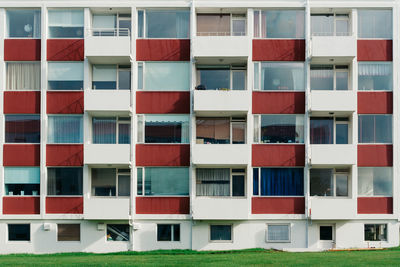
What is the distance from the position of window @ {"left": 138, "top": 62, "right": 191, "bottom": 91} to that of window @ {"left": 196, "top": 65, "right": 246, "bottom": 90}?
0.84 meters

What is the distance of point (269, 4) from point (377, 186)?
37.8ft

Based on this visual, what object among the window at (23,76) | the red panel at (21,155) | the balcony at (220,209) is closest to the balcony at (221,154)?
the balcony at (220,209)

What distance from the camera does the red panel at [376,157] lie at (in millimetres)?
29469

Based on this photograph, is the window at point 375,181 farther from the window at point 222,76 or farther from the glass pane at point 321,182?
the window at point 222,76

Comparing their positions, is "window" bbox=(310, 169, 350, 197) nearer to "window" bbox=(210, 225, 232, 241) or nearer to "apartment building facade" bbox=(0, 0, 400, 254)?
"apartment building facade" bbox=(0, 0, 400, 254)

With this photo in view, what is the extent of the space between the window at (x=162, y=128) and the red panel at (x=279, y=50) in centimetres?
532

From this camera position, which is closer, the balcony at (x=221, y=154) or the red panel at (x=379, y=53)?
the balcony at (x=221, y=154)

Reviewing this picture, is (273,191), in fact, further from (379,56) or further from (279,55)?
(379,56)

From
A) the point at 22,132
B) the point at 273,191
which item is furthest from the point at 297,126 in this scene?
the point at 22,132

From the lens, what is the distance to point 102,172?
30.0 meters

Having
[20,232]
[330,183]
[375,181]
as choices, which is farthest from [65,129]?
[375,181]

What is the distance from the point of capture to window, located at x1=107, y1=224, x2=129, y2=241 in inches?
1161

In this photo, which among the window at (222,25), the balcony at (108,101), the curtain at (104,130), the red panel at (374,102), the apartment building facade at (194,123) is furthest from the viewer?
the window at (222,25)

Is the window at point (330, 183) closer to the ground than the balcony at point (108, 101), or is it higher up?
closer to the ground
